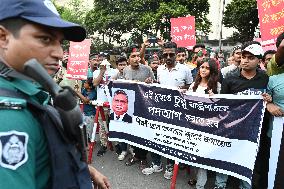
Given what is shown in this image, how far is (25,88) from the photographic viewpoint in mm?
1014

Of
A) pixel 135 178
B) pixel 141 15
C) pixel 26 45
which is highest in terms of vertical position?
pixel 141 15

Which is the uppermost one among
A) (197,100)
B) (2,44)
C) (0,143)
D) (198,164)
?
(2,44)

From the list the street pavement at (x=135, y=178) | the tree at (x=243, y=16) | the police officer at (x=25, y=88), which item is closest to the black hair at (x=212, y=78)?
the street pavement at (x=135, y=178)

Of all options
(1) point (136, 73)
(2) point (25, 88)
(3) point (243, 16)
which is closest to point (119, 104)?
(1) point (136, 73)

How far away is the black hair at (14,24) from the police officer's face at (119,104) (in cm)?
409

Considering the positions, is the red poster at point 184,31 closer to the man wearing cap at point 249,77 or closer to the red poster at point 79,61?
the red poster at point 79,61

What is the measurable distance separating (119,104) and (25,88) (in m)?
4.16

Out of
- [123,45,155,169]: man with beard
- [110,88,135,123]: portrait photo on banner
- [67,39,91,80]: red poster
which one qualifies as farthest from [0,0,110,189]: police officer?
[67,39,91,80]: red poster

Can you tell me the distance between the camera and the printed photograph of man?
5.09 m

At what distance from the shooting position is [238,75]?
4.01 metres

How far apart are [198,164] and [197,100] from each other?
856 mm

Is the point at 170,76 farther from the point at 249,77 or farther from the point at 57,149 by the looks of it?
the point at 57,149

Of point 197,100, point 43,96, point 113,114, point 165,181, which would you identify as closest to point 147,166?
point 165,181

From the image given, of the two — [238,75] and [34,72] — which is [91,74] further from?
[34,72]
